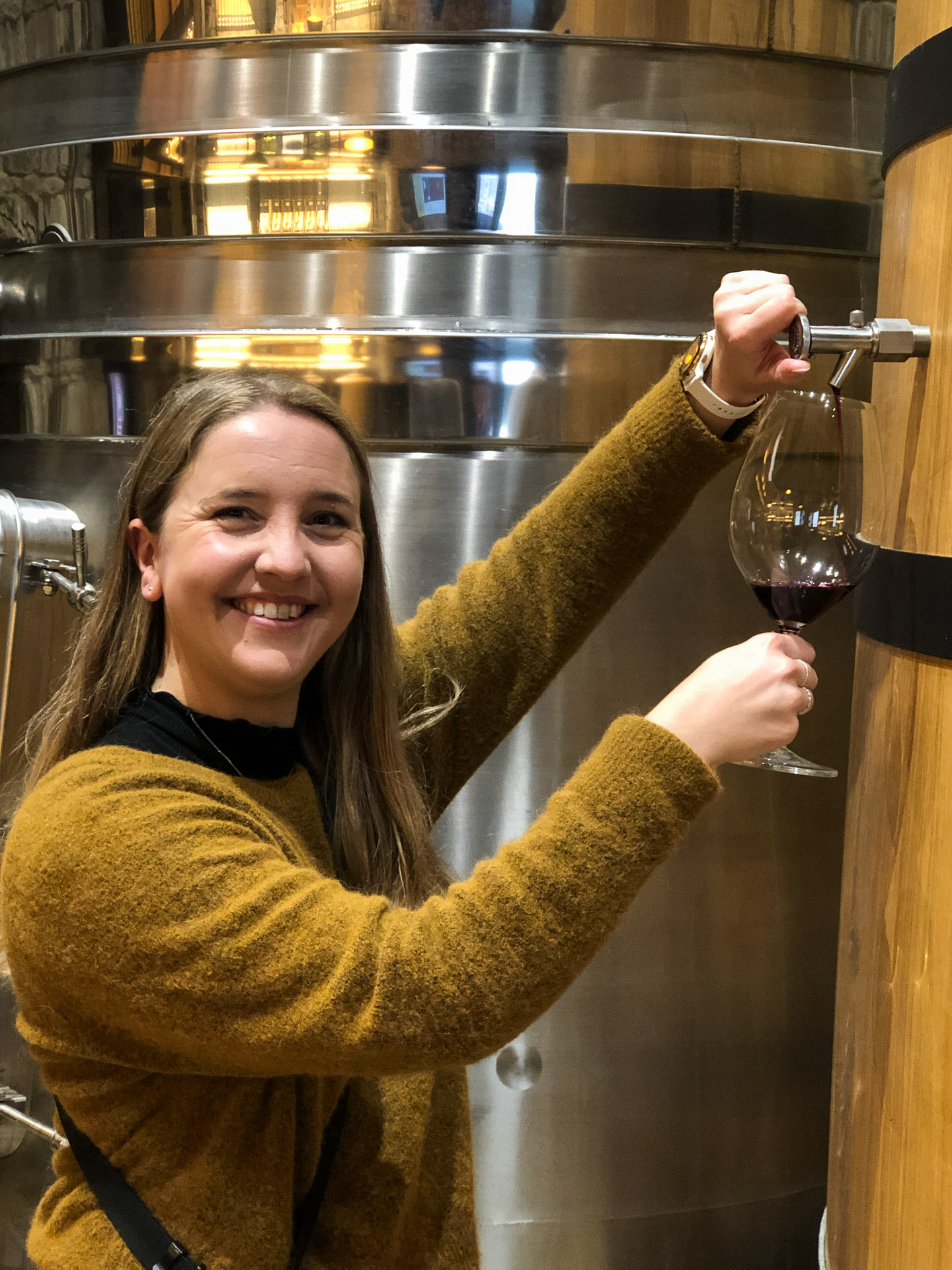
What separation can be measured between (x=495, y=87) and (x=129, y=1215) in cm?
129

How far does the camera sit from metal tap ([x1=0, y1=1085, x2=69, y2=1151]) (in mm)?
1677

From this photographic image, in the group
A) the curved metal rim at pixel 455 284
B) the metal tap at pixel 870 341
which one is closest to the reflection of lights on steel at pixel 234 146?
the curved metal rim at pixel 455 284

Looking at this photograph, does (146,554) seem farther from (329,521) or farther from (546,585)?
(546,585)

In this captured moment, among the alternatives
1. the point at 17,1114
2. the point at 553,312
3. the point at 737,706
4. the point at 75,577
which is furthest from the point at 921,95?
the point at 17,1114

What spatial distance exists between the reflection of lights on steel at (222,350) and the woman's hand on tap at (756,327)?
0.75 m

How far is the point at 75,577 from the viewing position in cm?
171

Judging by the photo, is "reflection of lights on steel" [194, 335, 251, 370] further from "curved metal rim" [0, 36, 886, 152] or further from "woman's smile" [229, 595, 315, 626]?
"woman's smile" [229, 595, 315, 626]

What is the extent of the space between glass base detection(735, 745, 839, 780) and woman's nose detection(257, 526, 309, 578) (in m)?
0.38

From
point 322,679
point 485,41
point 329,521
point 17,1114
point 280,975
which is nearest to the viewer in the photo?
point 280,975

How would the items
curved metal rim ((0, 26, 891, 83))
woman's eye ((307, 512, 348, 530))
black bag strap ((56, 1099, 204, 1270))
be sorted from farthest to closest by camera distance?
1. curved metal rim ((0, 26, 891, 83))
2. woman's eye ((307, 512, 348, 530))
3. black bag strap ((56, 1099, 204, 1270))

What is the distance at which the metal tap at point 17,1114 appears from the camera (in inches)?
66.0

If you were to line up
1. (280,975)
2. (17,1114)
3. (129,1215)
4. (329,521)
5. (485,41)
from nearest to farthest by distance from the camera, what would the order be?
(280,975)
(129,1215)
(329,521)
(485,41)
(17,1114)

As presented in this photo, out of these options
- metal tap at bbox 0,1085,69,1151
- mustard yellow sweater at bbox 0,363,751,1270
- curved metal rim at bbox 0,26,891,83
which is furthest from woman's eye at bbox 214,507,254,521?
metal tap at bbox 0,1085,69,1151

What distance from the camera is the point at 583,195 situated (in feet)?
5.20
